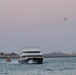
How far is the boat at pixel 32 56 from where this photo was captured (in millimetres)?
157750

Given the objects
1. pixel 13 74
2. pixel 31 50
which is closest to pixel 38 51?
pixel 31 50

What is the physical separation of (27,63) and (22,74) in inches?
2291

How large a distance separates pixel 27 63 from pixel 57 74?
6073cm

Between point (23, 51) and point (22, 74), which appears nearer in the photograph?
point (22, 74)

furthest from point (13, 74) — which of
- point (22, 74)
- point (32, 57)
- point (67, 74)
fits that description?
point (32, 57)

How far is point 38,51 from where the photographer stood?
161500 mm

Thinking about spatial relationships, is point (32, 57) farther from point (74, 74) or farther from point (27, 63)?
point (74, 74)

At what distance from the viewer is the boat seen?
157750 millimetres

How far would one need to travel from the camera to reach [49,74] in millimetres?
105438

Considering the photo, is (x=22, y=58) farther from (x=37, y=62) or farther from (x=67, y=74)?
(x=67, y=74)

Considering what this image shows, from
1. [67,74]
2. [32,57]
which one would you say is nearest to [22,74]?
[67,74]

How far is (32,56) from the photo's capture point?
519ft

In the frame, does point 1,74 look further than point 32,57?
No

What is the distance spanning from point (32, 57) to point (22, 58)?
24.6 feet
